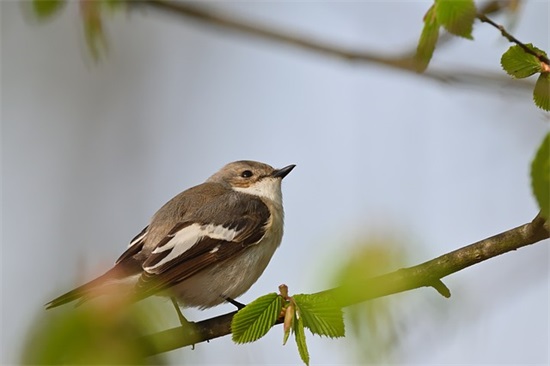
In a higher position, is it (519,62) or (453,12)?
(453,12)

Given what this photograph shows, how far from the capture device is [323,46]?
207 inches

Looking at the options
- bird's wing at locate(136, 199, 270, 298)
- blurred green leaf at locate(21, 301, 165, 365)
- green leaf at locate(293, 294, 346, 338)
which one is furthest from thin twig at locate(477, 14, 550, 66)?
bird's wing at locate(136, 199, 270, 298)

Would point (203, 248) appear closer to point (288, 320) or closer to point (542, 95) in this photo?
point (288, 320)

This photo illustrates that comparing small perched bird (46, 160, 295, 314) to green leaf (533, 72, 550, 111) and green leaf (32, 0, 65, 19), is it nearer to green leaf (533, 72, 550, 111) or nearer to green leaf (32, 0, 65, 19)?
green leaf (32, 0, 65, 19)

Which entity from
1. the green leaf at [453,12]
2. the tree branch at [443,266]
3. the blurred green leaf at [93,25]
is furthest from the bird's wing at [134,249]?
the green leaf at [453,12]

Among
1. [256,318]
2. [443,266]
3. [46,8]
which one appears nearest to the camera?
[256,318]

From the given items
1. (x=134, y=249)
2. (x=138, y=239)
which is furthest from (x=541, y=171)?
(x=138, y=239)

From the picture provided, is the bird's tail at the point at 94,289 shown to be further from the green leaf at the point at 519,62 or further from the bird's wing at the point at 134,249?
the green leaf at the point at 519,62

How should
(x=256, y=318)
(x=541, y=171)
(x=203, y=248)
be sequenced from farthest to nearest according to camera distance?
(x=203, y=248)
(x=256, y=318)
(x=541, y=171)

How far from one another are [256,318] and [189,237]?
2.22 m

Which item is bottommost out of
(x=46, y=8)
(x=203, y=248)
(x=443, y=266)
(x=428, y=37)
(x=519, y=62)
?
(x=443, y=266)

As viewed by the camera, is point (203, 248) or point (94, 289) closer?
point (94, 289)

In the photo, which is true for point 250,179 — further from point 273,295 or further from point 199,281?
point 273,295

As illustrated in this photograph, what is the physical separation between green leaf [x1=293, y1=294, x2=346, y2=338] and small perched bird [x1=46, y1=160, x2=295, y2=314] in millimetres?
1596
